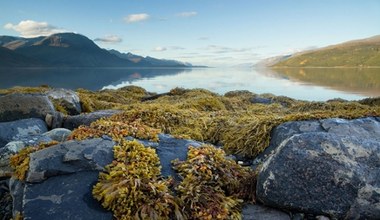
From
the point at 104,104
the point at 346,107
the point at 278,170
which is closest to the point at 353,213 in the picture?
the point at 278,170

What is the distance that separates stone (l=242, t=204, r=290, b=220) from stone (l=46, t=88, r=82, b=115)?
8.33m

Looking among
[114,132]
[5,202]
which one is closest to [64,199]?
[114,132]

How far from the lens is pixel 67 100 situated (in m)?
11.1

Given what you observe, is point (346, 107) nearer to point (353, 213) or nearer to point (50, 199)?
point (353, 213)

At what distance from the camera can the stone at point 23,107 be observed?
855cm

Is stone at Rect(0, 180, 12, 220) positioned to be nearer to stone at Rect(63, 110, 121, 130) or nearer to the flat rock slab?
the flat rock slab

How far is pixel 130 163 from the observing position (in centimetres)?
429

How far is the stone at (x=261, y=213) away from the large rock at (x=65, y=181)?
1183 mm

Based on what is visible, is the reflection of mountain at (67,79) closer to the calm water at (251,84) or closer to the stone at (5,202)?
the calm water at (251,84)

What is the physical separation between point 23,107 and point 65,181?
18.0ft

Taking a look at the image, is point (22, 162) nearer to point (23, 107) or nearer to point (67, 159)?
point (67, 159)

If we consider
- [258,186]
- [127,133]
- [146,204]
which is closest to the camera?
[146,204]

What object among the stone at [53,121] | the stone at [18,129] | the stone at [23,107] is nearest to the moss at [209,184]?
the stone at [18,129]

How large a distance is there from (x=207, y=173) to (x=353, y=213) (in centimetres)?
196
